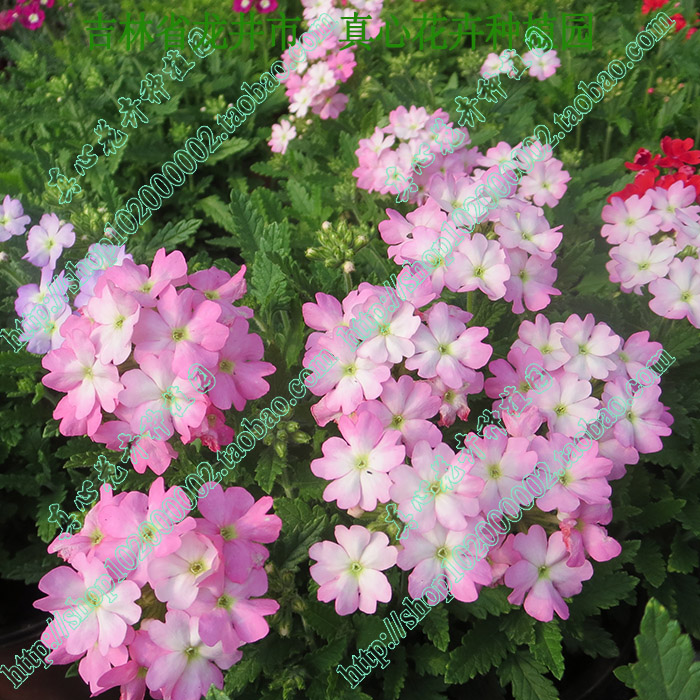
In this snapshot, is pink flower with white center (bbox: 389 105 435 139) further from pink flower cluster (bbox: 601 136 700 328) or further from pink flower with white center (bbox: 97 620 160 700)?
pink flower with white center (bbox: 97 620 160 700)

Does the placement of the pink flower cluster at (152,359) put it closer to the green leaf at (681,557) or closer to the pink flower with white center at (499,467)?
the pink flower with white center at (499,467)

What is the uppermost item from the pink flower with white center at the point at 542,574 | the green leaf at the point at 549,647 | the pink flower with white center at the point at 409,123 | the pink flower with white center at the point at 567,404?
the pink flower with white center at the point at 409,123

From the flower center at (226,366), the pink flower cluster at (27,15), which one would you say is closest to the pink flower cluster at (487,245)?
the flower center at (226,366)

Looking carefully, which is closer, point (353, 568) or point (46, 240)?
point (353, 568)

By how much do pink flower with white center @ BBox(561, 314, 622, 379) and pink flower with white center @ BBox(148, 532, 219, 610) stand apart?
84 cm

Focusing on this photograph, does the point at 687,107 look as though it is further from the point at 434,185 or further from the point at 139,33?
the point at 139,33

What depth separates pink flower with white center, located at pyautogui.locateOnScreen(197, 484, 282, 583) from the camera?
1132mm

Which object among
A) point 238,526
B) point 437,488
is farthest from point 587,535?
point 238,526

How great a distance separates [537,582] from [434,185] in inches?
39.4

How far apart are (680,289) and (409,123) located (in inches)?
46.1

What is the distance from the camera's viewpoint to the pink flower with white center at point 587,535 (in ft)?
4.01

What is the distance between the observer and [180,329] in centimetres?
125

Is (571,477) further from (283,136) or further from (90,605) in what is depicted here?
(283,136)

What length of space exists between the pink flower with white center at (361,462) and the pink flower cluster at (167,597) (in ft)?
0.49
